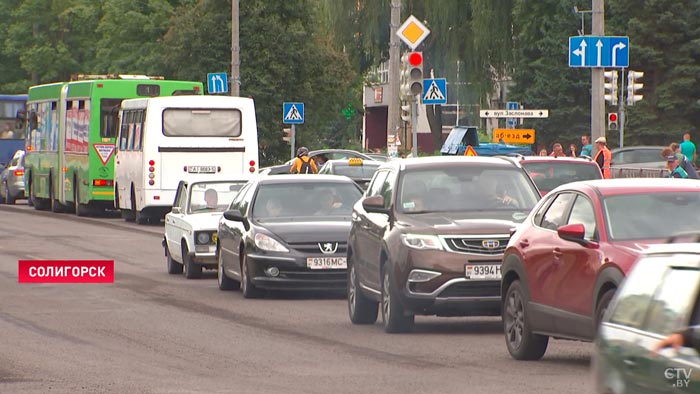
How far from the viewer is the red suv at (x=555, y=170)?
26.8 m

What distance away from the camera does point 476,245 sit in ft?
52.3

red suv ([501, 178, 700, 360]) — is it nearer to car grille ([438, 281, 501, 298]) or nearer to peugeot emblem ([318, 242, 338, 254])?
car grille ([438, 281, 501, 298])

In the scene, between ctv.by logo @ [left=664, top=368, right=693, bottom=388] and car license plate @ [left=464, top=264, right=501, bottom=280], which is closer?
ctv.by logo @ [left=664, top=368, right=693, bottom=388]

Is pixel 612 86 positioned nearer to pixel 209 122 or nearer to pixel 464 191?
pixel 209 122

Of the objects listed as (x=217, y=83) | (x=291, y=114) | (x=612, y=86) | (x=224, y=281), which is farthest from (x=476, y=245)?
(x=217, y=83)

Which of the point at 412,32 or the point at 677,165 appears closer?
the point at 412,32

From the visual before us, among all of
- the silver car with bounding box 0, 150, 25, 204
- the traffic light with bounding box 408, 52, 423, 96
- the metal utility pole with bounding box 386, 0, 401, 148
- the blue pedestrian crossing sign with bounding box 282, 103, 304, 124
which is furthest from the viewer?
the silver car with bounding box 0, 150, 25, 204

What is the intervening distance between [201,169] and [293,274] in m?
19.2

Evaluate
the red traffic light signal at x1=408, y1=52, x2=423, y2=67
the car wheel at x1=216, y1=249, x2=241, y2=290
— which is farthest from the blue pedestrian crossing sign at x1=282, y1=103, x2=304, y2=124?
the car wheel at x1=216, y1=249, x2=241, y2=290

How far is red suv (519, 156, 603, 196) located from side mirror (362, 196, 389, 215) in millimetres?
10227

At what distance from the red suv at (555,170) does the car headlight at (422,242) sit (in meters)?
10.9

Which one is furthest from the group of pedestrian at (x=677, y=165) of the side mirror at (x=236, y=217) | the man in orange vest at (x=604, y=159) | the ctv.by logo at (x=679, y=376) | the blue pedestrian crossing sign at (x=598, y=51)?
the ctv.by logo at (x=679, y=376)

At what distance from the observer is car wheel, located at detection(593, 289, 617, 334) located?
12320 mm

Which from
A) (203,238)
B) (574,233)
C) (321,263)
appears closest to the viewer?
(574,233)
